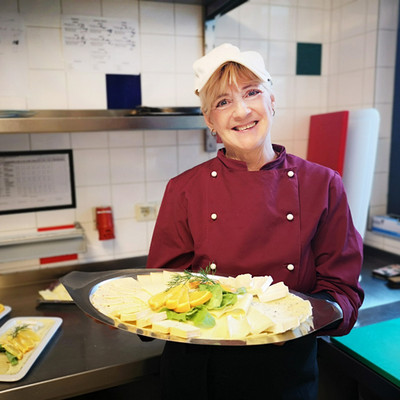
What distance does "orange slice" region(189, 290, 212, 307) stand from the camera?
94 centimetres

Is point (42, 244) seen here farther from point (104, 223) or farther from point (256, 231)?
point (256, 231)

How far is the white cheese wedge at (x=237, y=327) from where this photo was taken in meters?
0.84

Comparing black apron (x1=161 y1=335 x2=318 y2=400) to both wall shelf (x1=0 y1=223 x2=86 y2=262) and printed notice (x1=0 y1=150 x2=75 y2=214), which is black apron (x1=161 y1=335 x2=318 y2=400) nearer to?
wall shelf (x1=0 y1=223 x2=86 y2=262)

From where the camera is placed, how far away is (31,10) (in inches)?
65.2

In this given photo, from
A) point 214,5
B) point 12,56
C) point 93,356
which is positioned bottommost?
point 93,356

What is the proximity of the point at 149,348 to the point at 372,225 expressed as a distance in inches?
54.0

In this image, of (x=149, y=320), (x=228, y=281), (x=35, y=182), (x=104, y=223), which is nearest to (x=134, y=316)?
(x=149, y=320)

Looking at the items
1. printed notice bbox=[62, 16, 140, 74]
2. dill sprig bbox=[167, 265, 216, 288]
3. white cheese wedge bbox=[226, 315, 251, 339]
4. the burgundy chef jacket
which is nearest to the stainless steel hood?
printed notice bbox=[62, 16, 140, 74]

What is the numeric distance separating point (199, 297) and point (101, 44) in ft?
4.26

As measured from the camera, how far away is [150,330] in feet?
2.81

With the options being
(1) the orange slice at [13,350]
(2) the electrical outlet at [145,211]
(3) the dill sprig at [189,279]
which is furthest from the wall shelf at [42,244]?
(3) the dill sprig at [189,279]

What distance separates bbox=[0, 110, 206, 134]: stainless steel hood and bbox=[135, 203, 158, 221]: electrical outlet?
52 cm

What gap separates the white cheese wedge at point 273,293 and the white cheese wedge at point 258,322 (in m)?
0.07

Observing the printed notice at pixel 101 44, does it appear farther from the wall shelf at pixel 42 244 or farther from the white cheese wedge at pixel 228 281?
the white cheese wedge at pixel 228 281
